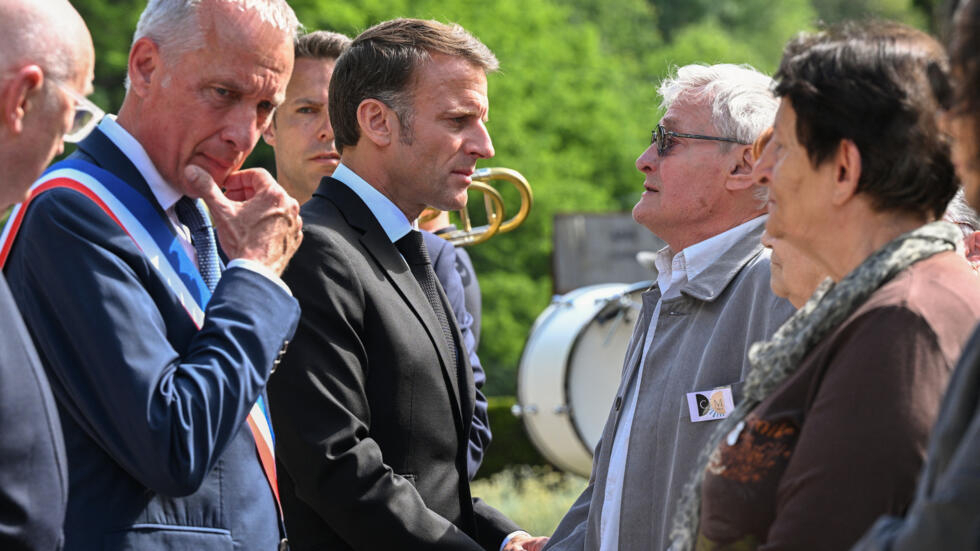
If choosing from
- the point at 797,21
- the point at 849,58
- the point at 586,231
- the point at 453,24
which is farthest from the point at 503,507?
the point at 797,21

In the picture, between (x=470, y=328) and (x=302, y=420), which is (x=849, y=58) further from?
(x=470, y=328)

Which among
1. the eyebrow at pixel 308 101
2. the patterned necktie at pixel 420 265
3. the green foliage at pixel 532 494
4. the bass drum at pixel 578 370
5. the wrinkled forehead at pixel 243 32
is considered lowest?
the green foliage at pixel 532 494

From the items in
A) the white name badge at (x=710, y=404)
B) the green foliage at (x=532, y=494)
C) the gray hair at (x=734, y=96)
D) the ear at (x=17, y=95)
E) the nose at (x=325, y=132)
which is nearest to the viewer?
the ear at (x=17, y=95)

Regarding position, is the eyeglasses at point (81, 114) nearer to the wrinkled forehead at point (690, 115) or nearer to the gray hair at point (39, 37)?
the gray hair at point (39, 37)

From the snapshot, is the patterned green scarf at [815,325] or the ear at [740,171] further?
the ear at [740,171]

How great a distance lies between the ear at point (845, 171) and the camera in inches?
95.0

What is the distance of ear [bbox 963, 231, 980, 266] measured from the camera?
13.4 feet

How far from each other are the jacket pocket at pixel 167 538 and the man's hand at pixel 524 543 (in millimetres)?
1368

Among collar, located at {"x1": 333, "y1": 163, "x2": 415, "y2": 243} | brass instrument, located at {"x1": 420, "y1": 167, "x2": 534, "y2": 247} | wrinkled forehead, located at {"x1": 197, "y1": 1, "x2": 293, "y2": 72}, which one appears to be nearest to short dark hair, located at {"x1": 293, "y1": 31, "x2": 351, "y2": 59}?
brass instrument, located at {"x1": 420, "y1": 167, "x2": 534, "y2": 247}

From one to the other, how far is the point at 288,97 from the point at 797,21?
42.7 metres

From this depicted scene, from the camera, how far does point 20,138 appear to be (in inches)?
93.7

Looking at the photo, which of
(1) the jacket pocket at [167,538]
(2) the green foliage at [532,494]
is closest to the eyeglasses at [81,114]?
(1) the jacket pocket at [167,538]

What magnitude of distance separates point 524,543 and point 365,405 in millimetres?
830

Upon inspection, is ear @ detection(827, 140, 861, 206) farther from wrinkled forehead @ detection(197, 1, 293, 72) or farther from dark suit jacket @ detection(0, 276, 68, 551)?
dark suit jacket @ detection(0, 276, 68, 551)
